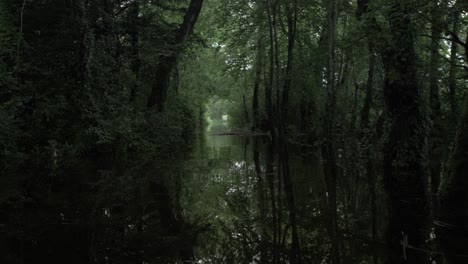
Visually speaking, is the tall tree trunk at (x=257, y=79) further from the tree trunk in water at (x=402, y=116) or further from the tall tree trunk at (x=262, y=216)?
the tall tree trunk at (x=262, y=216)

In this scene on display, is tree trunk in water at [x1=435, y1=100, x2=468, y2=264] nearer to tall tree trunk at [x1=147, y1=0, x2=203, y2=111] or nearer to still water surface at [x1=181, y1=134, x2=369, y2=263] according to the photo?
still water surface at [x1=181, y1=134, x2=369, y2=263]

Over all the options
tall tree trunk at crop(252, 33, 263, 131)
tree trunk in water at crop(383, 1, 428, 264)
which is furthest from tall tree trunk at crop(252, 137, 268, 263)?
tall tree trunk at crop(252, 33, 263, 131)

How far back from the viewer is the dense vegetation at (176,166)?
16.7 ft

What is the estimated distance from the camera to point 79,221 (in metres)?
5.86

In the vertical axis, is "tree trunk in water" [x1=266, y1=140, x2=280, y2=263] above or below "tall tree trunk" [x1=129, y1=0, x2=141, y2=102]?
below

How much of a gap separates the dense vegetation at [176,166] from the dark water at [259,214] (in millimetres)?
34

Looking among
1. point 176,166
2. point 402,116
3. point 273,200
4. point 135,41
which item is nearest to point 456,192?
point 273,200

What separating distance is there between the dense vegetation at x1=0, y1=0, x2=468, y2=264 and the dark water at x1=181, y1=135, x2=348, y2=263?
0.11 feet

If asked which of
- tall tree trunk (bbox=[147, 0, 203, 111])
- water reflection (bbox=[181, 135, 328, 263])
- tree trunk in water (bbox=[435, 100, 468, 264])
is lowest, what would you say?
water reflection (bbox=[181, 135, 328, 263])

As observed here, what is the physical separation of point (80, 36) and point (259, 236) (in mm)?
9947

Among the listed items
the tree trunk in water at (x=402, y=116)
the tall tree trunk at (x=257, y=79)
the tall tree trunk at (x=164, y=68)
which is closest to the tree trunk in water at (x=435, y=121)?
the tree trunk in water at (x=402, y=116)

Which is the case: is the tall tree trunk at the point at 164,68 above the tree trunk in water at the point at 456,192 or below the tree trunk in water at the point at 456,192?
above

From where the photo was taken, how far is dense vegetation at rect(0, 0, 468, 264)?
508 cm

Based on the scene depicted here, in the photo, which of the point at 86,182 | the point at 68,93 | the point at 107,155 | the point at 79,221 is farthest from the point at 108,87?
the point at 79,221
